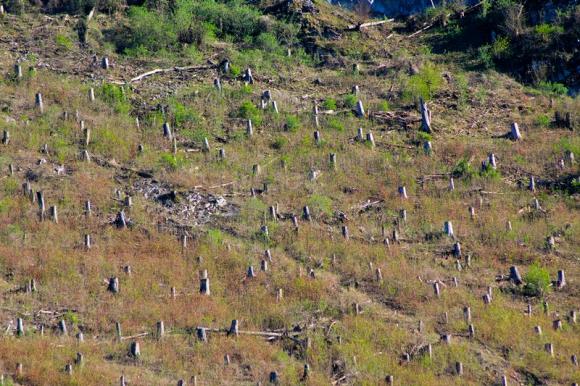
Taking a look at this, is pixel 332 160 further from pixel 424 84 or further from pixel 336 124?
pixel 424 84

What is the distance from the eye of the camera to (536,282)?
2123cm

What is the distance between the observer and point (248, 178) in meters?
24.6

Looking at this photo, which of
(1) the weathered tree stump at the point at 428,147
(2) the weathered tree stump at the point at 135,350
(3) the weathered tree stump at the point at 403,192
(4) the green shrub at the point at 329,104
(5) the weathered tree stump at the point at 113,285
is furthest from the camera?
(4) the green shrub at the point at 329,104

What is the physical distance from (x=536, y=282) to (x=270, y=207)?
471 centimetres

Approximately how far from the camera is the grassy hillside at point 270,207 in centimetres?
1922

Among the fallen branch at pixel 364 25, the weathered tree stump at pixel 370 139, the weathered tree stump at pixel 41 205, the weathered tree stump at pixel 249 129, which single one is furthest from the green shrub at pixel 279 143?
the fallen branch at pixel 364 25

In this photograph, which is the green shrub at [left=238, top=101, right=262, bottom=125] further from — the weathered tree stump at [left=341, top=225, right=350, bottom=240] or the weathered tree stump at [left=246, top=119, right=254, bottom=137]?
the weathered tree stump at [left=341, top=225, right=350, bottom=240]

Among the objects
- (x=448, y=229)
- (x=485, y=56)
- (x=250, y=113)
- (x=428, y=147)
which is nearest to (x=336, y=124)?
(x=250, y=113)

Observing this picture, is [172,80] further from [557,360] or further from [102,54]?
[557,360]

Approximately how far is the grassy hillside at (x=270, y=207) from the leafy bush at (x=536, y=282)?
1.2 inches

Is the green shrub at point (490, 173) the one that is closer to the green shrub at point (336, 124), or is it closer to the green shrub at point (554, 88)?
the green shrub at point (336, 124)

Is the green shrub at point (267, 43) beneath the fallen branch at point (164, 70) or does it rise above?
above

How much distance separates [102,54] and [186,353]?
475 inches

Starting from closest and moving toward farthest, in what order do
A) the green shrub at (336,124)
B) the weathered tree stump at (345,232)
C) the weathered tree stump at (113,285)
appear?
the weathered tree stump at (113,285)
the weathered tree stump at (345,232)
the green shrub at (336,124)
